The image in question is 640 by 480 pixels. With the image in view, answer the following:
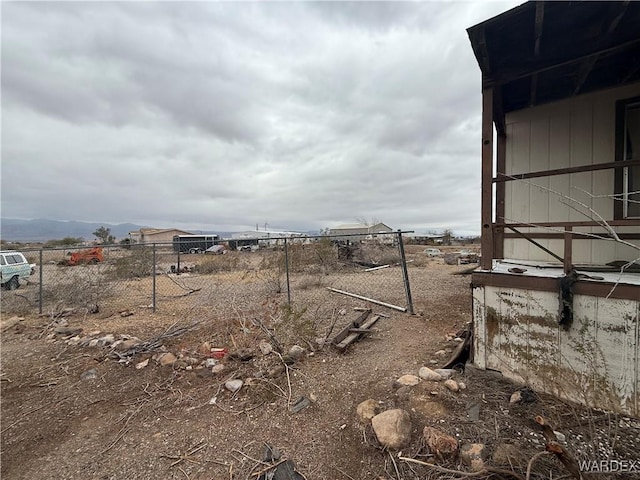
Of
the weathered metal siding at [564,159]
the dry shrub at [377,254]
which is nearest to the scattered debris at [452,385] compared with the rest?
the weathered metal siding at [564,159]

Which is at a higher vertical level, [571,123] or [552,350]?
[571,123]

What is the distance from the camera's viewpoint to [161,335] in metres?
4.62

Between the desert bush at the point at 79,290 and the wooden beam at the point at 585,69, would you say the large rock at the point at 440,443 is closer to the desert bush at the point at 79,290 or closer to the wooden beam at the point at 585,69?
the wooden beam at the point at 585,69

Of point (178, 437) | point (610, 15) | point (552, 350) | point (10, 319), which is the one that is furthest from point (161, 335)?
point (610, 15)

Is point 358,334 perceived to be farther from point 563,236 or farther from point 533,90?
point 533,90

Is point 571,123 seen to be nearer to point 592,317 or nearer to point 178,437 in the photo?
point 592,317

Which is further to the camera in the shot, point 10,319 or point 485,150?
point 10,319

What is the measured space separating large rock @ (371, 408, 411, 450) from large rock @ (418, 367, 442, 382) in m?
0.67

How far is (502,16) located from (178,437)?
15.6ft

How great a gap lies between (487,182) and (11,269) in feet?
49.1

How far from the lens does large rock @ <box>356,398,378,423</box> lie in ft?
8.34

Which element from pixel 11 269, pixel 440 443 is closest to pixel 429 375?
pixel 440 443

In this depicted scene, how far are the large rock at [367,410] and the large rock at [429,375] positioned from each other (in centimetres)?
64

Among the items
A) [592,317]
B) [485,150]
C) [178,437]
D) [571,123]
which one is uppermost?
[571,123]
